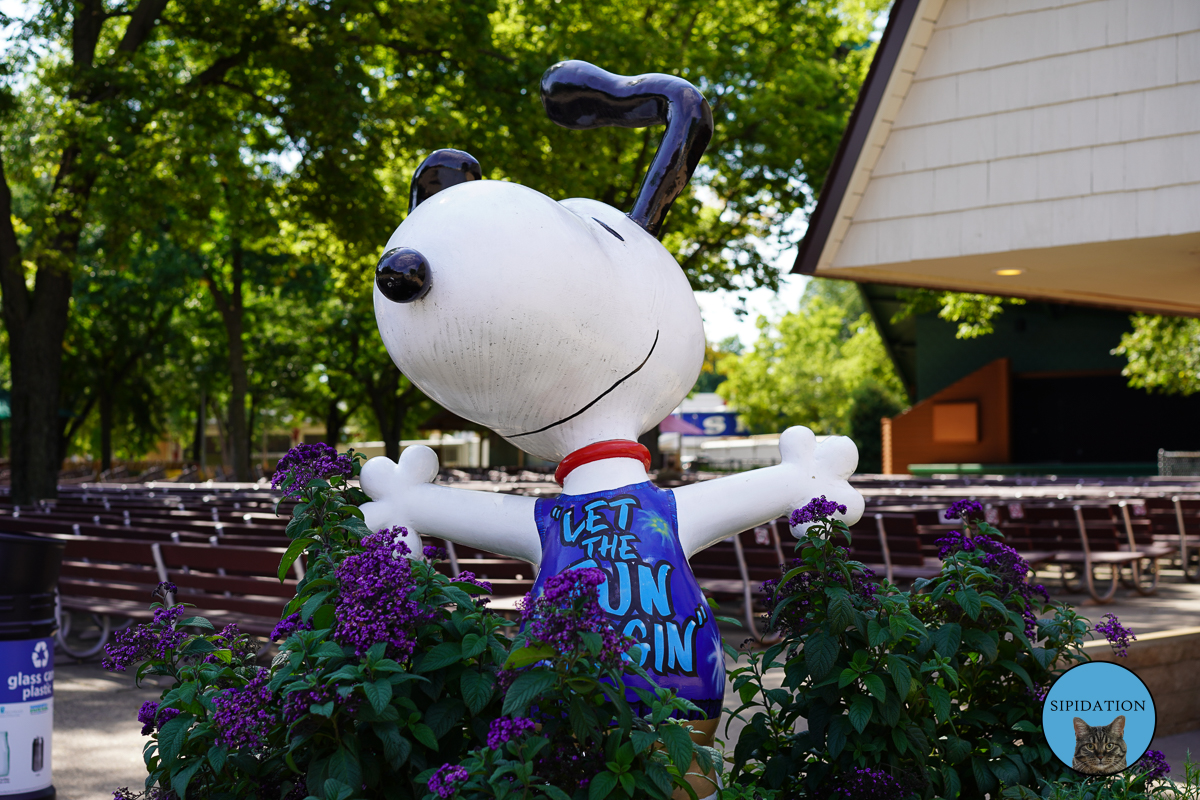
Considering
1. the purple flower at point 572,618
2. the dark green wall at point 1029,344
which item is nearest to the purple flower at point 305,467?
the purple flower at point 572,618

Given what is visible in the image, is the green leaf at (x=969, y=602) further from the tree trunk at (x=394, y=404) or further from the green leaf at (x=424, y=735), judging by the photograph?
the tree trunk at (x=394, y=404)

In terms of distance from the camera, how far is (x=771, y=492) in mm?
2641

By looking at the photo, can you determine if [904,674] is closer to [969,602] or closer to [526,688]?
[969,602]

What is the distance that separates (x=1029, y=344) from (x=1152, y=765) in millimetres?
36882

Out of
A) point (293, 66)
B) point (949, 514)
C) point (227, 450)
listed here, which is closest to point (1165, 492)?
point (293, 66)

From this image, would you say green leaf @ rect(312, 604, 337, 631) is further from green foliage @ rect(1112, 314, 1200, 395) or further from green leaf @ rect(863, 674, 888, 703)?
green foliage @ rect(1112, 314, 1200, 395)

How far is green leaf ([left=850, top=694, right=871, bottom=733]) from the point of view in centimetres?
228

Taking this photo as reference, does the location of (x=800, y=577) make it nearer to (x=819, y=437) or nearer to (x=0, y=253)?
(x=819, y=437)

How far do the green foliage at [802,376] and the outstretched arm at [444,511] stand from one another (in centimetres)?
4348

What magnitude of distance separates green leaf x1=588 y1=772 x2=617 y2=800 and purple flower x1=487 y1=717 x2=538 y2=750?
160 millimetres

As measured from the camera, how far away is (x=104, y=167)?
36.8 feet

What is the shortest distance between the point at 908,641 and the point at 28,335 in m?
12.9

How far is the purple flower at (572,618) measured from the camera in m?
1.80

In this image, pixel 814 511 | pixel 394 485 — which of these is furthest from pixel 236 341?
pixel 814 511
